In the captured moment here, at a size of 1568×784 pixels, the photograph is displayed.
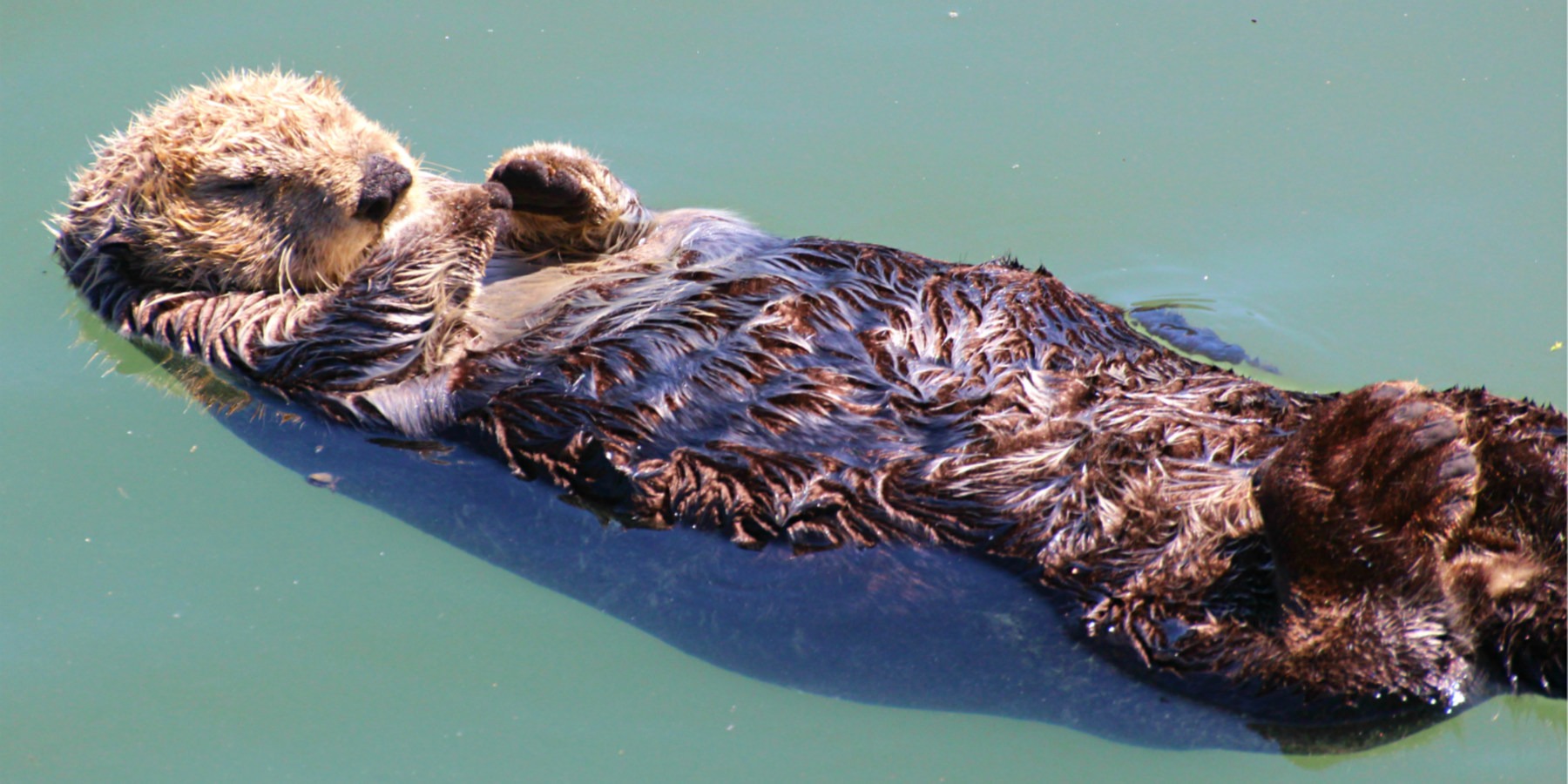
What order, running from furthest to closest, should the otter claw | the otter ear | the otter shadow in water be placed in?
the otter ear, the otter claw, the otter shadow in water

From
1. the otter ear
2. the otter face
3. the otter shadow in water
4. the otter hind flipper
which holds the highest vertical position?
the otter ear

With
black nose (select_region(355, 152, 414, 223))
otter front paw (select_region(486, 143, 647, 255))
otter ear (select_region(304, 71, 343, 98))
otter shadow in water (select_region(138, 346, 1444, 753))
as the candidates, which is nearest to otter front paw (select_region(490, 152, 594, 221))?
otter front paw (select_region(486, 143, 647, 255))

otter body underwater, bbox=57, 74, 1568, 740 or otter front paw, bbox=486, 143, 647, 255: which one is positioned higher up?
otter front paw, bbox=486, 143, 647, 255

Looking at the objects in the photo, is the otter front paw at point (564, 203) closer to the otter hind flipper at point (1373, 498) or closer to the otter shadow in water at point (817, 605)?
the otter shadow in water at point (817, 605)

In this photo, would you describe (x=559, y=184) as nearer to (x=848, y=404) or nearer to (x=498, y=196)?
(x=498, y=196)

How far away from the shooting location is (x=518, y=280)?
13.3 feet

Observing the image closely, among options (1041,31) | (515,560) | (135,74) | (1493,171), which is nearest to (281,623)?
(515,560)

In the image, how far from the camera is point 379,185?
369cm

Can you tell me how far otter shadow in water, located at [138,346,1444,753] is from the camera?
116 inches

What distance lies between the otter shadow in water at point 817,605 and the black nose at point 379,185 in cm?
68

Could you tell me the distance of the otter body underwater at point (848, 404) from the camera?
2672mm

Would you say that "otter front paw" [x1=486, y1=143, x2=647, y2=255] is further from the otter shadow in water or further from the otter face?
the otter shadow in water

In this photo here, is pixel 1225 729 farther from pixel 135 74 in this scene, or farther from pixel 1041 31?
pixel 135 74

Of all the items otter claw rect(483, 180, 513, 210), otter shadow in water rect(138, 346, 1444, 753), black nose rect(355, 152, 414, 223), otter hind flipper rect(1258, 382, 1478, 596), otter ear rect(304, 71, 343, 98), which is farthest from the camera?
otter ear rect(304, 71, 343, 98)
